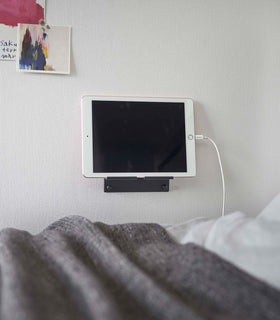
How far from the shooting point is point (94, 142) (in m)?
1.08

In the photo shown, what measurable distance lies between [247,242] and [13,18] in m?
0.87

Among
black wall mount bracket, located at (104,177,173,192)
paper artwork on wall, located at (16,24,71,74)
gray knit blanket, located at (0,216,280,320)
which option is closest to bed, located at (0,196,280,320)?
gray knit blanket, located at (0,216,280,320)

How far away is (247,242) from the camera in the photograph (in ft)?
2.15

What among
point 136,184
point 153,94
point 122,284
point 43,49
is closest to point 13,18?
point 43,49

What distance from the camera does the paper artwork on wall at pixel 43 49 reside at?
109 centimetres

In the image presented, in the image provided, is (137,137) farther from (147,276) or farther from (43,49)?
(147,276)

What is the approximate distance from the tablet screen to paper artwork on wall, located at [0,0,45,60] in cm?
28

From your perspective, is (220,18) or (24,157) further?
(220,18)

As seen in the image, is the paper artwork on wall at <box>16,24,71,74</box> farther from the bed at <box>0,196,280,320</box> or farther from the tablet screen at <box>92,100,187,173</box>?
the bed at <box>0,196,280,320</box>

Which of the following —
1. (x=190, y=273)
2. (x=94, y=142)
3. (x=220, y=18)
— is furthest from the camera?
(x=220, y=18)

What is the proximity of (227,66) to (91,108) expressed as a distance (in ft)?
1.44

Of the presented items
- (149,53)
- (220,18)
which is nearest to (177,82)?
(149,53)

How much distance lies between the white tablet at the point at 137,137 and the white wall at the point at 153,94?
5cm

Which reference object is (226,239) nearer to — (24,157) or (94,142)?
(94,142)
